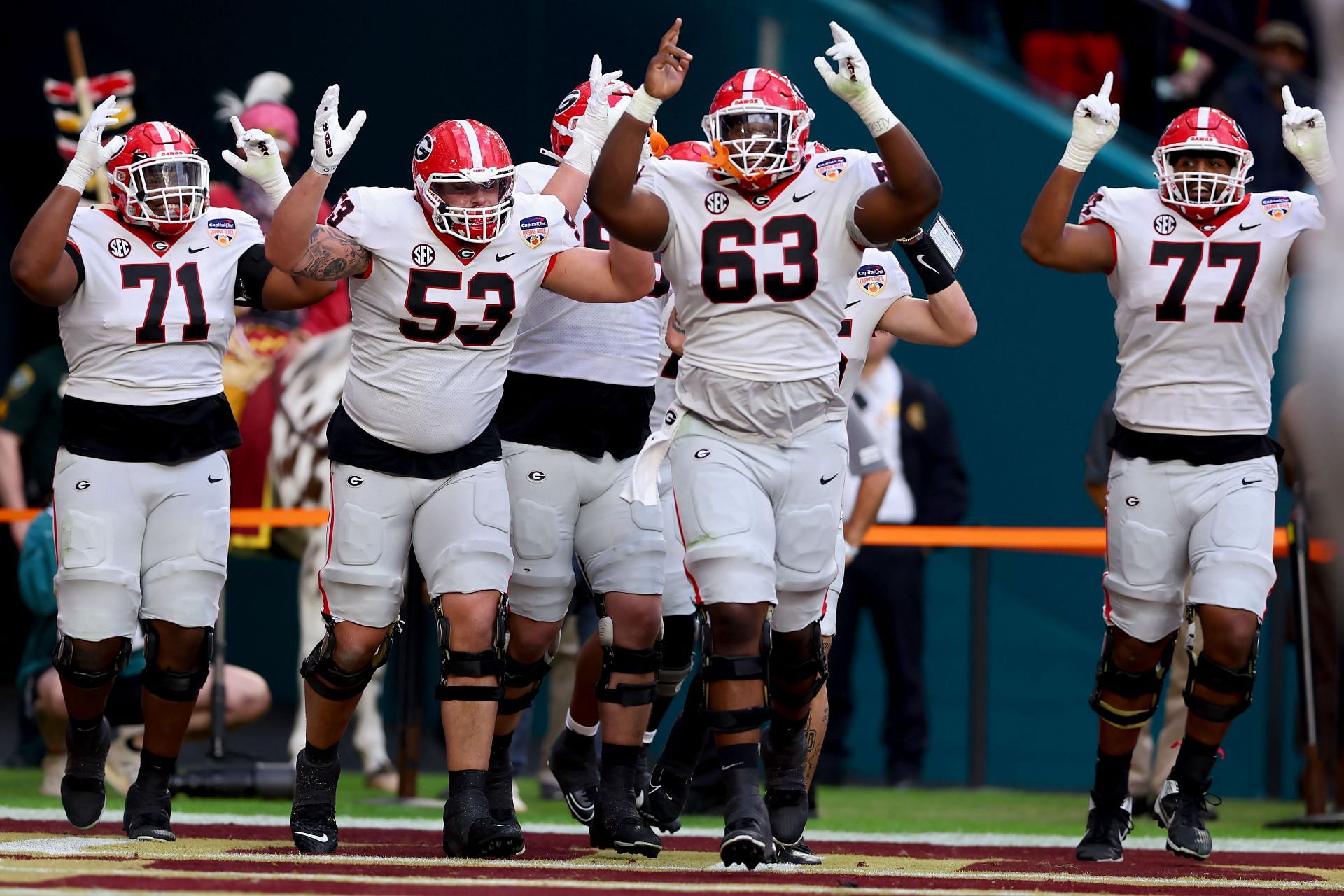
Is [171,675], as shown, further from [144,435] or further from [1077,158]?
[1077,158]

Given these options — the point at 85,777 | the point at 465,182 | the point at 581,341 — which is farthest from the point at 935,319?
the point at 85,777

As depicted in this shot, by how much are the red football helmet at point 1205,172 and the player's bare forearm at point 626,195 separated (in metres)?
1.78

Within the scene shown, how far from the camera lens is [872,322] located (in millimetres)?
6309

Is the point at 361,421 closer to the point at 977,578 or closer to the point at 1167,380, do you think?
the point at 1167,380

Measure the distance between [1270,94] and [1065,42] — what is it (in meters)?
1.51

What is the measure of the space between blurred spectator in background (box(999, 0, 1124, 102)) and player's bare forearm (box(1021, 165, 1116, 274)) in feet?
14.6

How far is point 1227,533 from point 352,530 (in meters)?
2.64

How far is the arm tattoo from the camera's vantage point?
17.6ft

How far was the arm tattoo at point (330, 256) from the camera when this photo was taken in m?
5.36

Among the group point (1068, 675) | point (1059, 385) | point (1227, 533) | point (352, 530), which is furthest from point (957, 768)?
point (352, 530)

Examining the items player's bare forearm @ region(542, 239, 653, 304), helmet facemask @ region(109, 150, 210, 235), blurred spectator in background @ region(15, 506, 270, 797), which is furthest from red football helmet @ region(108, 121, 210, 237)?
blurred spectator in background @ region(15, 506, 270, 797)

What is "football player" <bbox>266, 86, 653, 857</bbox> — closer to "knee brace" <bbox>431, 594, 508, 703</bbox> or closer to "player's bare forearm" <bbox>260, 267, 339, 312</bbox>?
"knee brace" <bbox>431, 594, 508, 703</bbox>

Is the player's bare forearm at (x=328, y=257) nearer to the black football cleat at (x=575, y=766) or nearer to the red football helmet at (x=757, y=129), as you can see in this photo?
the red football helmet at (x=757, y=129)

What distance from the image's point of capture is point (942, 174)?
11281mm
